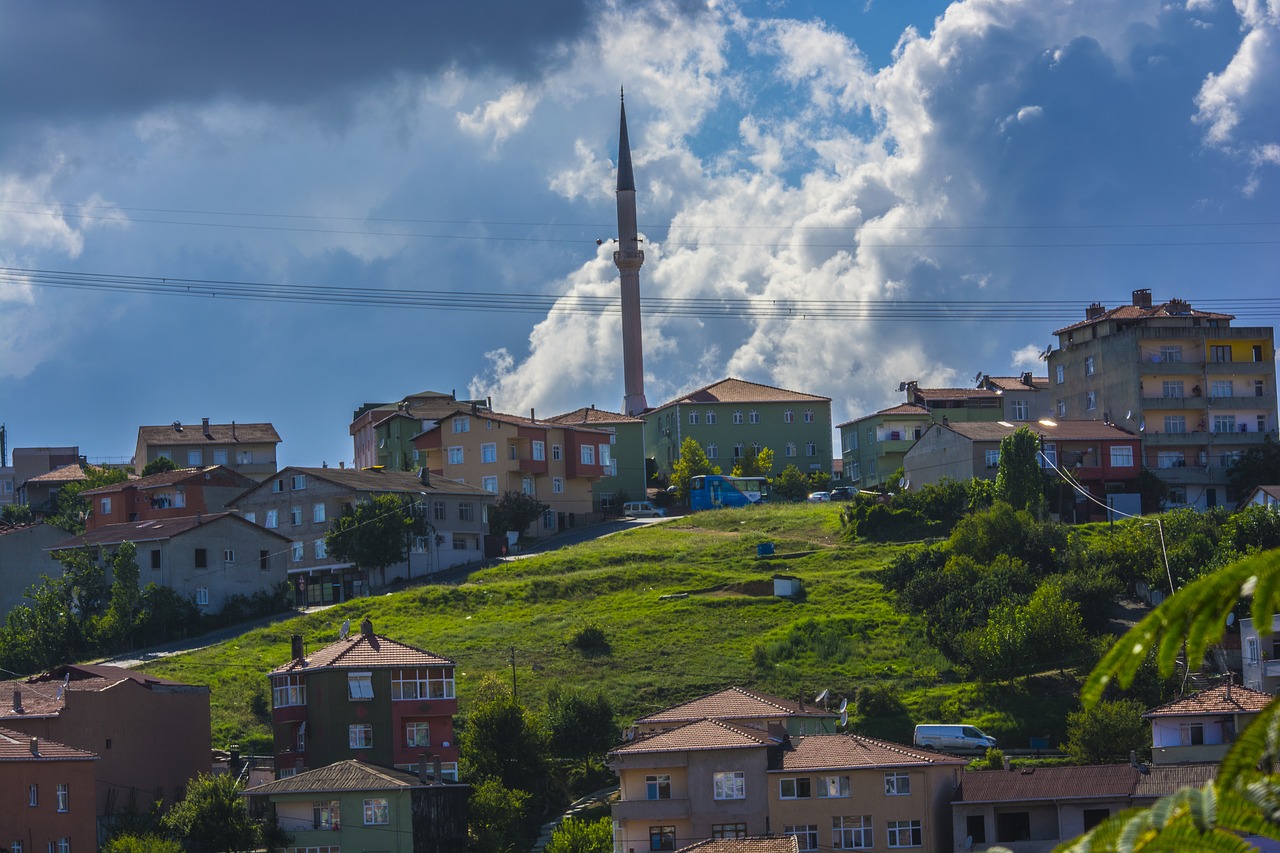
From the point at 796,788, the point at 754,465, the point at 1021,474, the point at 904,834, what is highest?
the point at 754,465

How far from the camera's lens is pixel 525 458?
105688 mm

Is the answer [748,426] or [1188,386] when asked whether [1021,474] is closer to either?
[1188,386]

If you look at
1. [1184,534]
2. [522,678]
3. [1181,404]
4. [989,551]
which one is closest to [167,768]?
[522,678]

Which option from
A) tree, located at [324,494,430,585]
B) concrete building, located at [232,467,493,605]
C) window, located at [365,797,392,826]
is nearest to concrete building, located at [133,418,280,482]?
concrete building, located at [232,467,493,605]

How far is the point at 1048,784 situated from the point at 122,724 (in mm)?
28659

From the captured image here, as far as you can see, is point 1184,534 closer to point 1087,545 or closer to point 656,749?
point 1087,545

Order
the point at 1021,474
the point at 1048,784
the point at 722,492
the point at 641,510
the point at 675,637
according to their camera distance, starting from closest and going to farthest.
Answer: the point at 1048,784 < the point at 675,637 < the point at 1021,474 < the point at 722,492 < the point at 641,510

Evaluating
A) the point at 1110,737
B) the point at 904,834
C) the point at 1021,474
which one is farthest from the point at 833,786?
the point at 1021,474

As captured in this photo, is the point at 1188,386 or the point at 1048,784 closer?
the point at 1048,784

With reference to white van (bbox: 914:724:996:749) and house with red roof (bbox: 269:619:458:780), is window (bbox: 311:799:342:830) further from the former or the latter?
white van (bbox: 914:724:996:749)

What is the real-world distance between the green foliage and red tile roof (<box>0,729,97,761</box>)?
44.1ft

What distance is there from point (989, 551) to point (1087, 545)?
4.37 meters

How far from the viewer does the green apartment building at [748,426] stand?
12212cm

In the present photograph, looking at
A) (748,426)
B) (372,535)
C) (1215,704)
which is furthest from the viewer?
(748,426)
